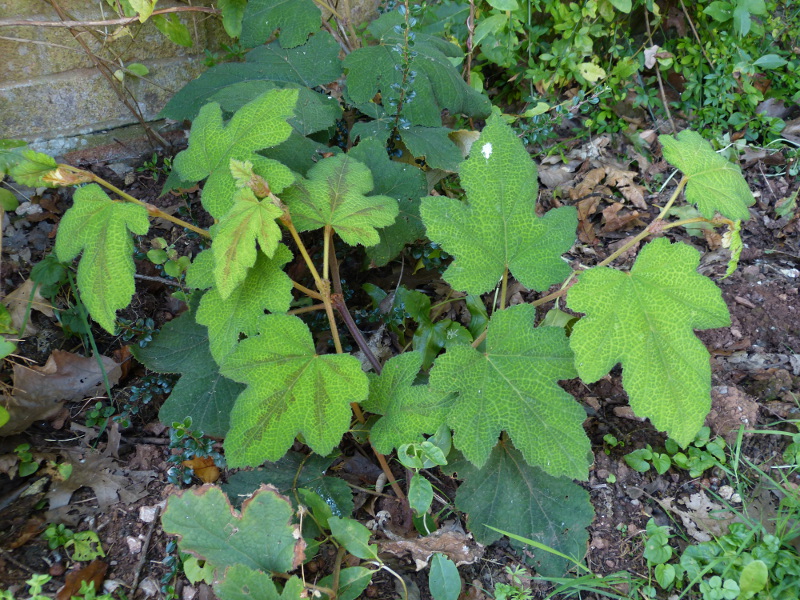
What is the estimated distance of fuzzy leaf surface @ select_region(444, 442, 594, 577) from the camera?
173 cm

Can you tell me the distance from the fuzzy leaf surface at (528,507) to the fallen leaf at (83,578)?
1.03 m

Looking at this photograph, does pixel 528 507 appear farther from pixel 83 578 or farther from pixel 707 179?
pixel 83 578

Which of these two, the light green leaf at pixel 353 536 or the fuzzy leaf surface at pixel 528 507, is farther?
the fuzzy leaf surface at pixel 528 507

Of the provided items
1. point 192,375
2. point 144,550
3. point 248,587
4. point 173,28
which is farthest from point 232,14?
point 248,587

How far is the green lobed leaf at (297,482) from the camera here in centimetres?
180

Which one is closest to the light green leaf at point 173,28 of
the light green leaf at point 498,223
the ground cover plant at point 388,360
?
the ground cover plant at point 388,360

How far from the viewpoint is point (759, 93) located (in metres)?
2.98

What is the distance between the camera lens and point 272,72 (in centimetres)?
236

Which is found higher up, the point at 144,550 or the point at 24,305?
the point at 24,305

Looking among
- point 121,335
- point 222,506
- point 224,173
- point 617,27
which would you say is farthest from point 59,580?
point 617,27

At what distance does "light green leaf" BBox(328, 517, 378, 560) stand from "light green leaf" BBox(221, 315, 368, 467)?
0.18m

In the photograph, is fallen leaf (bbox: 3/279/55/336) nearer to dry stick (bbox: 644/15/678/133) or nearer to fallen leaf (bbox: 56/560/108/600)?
fallen leaf (bbox: 56/560/108/600)

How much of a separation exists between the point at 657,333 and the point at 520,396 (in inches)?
14.8

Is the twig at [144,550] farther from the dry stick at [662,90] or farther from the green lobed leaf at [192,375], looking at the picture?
the dry stick at [662,90]
